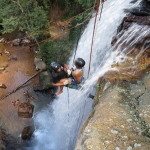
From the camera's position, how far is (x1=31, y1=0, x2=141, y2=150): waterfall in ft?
25.1

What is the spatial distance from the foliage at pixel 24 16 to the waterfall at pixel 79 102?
414 centimetres

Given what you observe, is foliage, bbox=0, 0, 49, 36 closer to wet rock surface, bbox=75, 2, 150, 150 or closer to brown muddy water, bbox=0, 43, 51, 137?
brown muddy water, bbox=0, 43, 51, 137

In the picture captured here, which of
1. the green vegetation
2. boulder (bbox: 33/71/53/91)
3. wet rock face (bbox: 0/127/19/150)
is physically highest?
the green vegetation

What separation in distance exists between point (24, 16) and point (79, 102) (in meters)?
7.65

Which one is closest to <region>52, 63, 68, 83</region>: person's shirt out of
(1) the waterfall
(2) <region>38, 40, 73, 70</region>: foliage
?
(1) the waterfall

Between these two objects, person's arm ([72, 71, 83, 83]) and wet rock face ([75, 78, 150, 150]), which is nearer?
wet rock face ([75, 78, 150, 150])

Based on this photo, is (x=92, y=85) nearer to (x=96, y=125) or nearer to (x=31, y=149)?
(x=96, y=125)

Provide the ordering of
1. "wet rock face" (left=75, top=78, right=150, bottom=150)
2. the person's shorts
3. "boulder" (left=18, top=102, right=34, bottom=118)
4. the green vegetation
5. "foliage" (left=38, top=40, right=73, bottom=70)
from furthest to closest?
the green vegetation < "foliage" (left=38, top=40, right=73, bottom=70) < "boulder" (left=18, top=102, right=34, bottom=118) < the person's shorts < "wet rock face" (left=75, top=78, right=150, bottom=150)

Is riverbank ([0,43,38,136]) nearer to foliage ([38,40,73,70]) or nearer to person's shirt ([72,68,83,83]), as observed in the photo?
foliage ([38,40,73,70])

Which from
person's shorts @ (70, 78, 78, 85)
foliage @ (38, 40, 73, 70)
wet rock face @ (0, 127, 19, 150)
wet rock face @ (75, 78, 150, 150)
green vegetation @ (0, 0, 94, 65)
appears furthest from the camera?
green vegetation @ (0, 0, 94, 65)

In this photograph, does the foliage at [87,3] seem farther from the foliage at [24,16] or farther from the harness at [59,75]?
the harness at [59,75]

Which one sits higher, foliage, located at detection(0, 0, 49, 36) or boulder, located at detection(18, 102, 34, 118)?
foliage, located at detection(0, 0, 49, 36)

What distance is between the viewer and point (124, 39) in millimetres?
6762

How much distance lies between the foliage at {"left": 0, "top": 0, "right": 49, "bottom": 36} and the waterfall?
4144 mm
